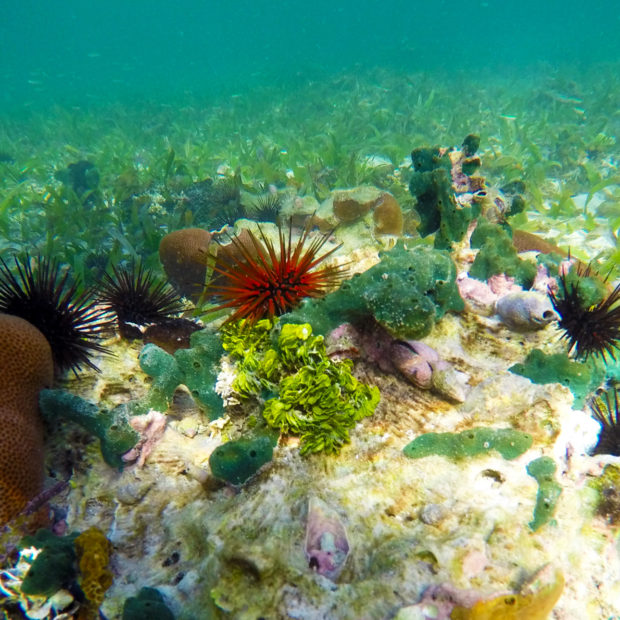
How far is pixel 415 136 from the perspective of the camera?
15.0m

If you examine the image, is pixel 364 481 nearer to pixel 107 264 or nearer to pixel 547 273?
pixel 547 273

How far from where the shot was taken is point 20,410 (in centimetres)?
266

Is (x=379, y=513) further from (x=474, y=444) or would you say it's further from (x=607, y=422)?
(x=607, y=422)

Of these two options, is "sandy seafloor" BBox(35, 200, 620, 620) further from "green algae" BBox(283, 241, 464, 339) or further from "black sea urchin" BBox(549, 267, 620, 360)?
"green algae" BBox(283, 241, 464, 339)

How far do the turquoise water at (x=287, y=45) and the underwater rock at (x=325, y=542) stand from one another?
33.5m

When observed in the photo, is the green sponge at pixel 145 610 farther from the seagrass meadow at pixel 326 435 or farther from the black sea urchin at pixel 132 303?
the black sea urchin at pixel 132 303

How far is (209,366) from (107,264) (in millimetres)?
5000

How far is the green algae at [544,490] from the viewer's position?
210cm

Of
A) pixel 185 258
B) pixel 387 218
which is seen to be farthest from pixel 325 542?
pixel 387 218

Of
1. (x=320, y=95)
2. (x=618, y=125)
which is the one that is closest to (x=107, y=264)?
(x=618, y=125)

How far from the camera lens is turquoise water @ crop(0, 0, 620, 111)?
34.9 metres

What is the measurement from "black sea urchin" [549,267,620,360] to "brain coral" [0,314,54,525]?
4.08 m

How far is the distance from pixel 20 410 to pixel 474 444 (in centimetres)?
313

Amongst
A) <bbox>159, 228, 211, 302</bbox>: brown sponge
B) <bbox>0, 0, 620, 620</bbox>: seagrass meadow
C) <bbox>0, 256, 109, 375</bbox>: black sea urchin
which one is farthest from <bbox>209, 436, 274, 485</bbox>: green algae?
<bbox>159, 228, 211, 302</bbox>: brown sponge
